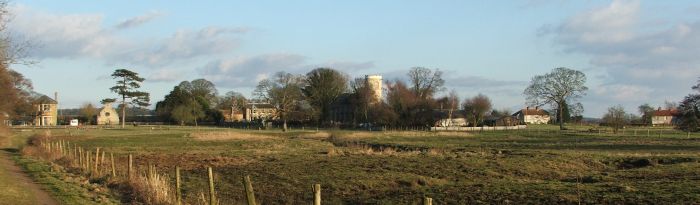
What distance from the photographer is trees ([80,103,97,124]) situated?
15498 cm

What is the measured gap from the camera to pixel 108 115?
16375cm

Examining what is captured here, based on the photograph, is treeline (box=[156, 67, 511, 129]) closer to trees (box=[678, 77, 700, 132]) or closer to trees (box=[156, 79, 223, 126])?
trees (box=[156, 79, 223, 126])

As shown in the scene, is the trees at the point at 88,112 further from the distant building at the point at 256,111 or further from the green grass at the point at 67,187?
the green grass at the point at 67,187

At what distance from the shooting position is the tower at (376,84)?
126113 millimetres

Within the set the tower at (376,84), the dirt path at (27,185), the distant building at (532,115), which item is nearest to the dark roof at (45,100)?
the tower at (376,84)

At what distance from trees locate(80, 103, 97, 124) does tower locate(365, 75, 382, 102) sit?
226 feet

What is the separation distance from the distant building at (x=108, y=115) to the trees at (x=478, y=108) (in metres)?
90.4

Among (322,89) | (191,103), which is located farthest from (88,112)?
(322,89)

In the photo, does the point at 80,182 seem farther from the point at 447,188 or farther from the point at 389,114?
the point at 389,114

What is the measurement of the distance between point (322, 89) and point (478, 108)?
3200 centimetres

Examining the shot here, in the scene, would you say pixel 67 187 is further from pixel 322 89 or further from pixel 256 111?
pixel 256 111

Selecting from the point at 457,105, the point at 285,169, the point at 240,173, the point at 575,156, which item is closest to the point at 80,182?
the point at 240,173

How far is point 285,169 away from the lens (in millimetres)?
29969

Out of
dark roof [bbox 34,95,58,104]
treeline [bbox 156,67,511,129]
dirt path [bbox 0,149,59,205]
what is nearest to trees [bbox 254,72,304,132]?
treeline [bbox 156,67,511,129]
